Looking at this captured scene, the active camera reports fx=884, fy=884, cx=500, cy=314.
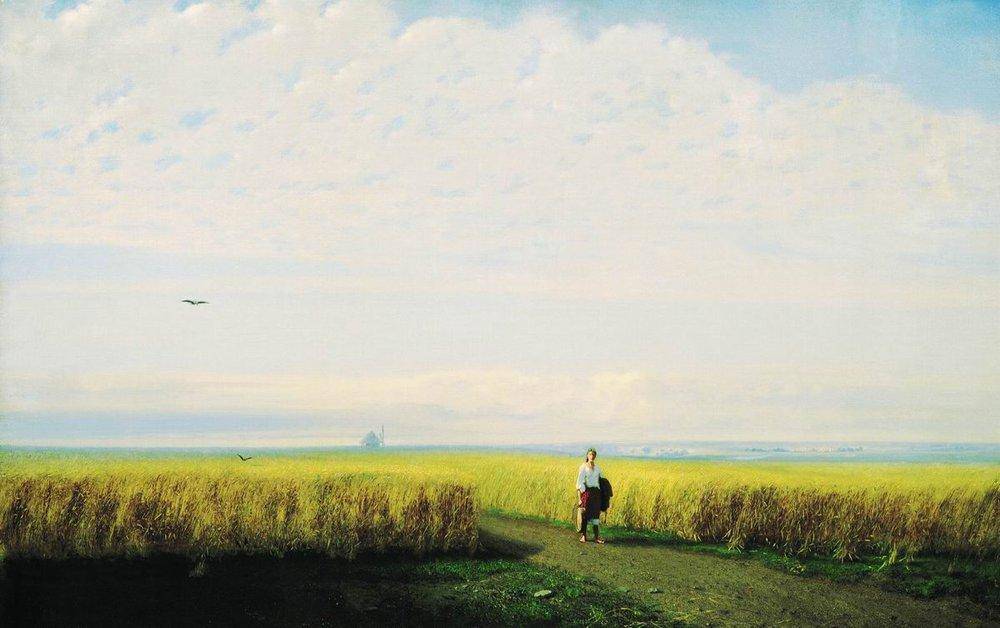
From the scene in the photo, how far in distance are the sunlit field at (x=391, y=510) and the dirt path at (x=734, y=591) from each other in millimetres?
2332

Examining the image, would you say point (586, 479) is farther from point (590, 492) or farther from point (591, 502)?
point (591, 502)

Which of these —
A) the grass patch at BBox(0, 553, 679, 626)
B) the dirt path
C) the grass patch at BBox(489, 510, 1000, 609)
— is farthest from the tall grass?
the grass patch at BBox(489, 510, 1000, 609)

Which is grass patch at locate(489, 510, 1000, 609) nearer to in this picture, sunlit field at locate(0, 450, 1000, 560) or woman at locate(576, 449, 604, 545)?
sunlit field at locate(0, 450, 1000, 560)

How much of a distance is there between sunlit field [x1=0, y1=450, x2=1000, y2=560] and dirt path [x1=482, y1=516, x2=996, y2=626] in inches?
91.8

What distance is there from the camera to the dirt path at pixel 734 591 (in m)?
16.0

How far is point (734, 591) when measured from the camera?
17.7 m

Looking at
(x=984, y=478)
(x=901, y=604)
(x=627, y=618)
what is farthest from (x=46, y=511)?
(x=984, y=478)

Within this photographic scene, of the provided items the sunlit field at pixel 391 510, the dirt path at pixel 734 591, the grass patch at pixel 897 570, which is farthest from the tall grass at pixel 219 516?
the grass patch at pixel 897 570

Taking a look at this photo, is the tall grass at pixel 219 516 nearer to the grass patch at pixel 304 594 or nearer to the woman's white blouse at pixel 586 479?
the grass patch at pixel 304 594

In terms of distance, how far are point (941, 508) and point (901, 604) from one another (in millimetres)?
7110

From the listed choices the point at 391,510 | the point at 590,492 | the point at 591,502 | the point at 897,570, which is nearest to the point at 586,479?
the point at 590,492

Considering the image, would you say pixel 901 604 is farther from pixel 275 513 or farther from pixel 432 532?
pixel 275 513

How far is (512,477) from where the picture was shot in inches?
1270

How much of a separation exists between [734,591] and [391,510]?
25.2ft
